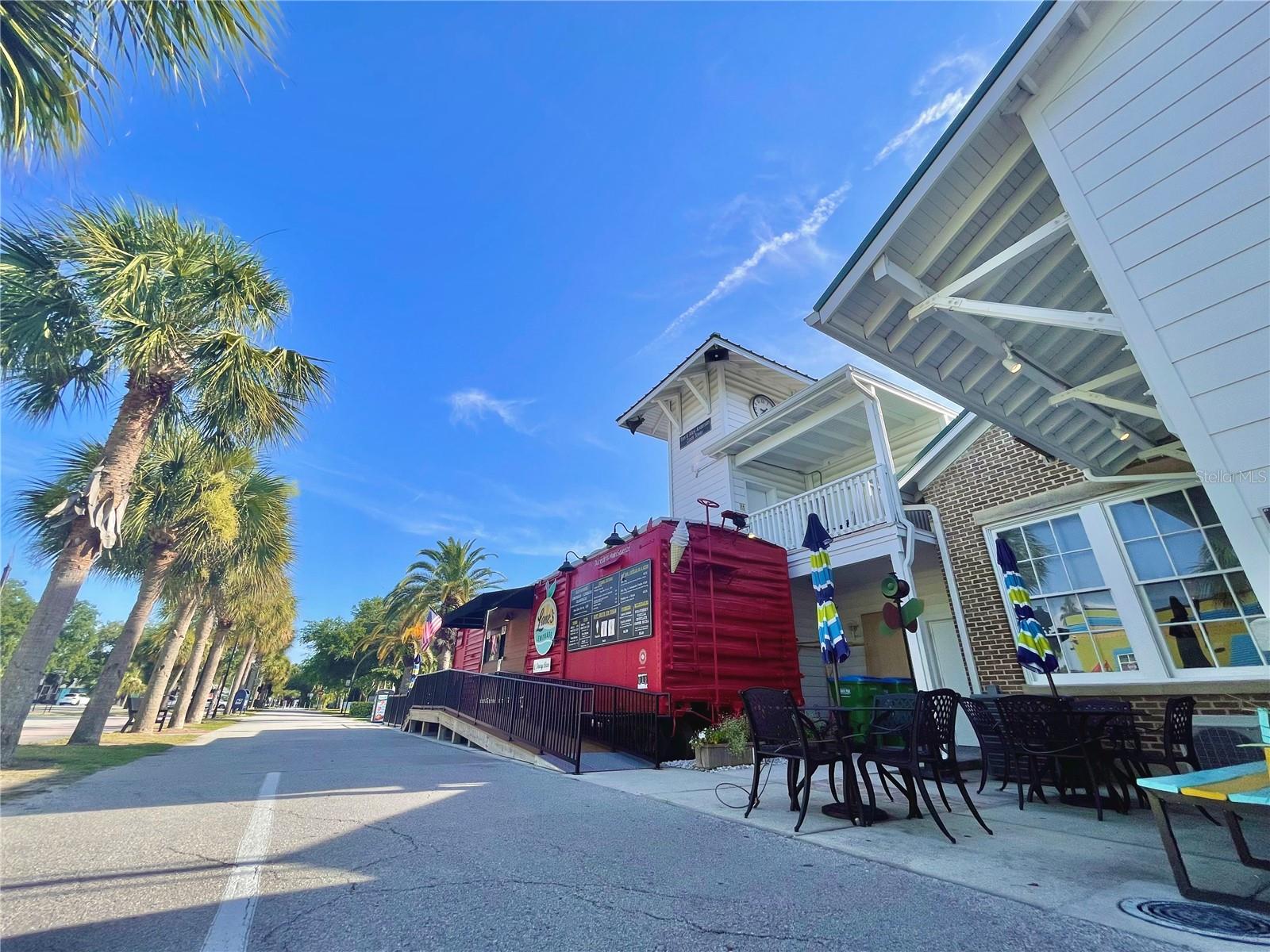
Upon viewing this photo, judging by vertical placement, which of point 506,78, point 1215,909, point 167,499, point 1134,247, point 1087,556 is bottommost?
point 1215,909

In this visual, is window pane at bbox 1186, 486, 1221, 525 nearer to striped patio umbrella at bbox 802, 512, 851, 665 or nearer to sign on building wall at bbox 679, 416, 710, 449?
striped patio umbrella at bbox 802, 512, 851, 665

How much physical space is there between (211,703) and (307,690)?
61.0m

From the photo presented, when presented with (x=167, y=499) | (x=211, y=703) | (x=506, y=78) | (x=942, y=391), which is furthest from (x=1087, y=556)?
(x=211, y=703)

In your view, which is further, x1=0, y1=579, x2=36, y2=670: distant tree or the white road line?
x1=0, y1=579, x2=36, y2=670: distant tree

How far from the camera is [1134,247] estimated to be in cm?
346

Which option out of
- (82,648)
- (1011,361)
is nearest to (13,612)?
(82,648)

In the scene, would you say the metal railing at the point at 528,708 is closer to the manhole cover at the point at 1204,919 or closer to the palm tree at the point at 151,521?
the manhole cover at the point at 1204,919

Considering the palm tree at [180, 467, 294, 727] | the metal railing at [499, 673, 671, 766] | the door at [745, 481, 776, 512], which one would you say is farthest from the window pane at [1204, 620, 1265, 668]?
the palm tree at [180, 467, 294, 727]

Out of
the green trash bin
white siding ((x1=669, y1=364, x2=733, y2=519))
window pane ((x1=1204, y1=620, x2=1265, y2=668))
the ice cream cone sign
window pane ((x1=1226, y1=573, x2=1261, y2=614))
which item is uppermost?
white siding ((x1=669, y1=364, x2=733, y2=519))

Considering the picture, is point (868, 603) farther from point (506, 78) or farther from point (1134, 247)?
point (506, 78)

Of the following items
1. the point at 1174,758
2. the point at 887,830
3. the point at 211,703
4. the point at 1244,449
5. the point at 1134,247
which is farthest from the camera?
the point at 211,703

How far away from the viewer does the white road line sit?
82.8 inches

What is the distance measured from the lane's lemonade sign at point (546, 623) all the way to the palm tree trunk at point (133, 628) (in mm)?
8482

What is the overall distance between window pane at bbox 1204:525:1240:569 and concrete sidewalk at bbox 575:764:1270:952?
3062mm
